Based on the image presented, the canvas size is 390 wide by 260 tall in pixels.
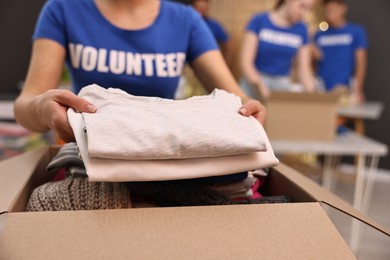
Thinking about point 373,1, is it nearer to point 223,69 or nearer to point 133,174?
point 223,69

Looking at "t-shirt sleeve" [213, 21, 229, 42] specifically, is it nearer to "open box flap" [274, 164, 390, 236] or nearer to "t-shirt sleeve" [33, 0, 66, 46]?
"t-shirt sleeve" [33, 0, 66, 46]

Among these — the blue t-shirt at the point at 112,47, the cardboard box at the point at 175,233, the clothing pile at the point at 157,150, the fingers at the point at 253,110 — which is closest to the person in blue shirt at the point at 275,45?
the blue t-shirt at the point at 112,47

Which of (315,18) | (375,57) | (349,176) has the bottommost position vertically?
(349,176)

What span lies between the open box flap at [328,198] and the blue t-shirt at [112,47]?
0.43 m

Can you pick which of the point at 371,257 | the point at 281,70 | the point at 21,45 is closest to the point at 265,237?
the point at 371,257

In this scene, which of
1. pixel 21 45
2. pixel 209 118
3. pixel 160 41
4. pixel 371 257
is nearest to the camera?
pixel 209 118

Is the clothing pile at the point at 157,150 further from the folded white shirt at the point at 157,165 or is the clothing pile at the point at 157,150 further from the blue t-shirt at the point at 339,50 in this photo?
the blue t-shirt at the point at 339,50

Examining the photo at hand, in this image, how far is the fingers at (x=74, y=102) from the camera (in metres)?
0.64

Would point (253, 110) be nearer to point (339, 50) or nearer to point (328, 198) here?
point (328, 198)

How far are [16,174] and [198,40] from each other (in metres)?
0.62

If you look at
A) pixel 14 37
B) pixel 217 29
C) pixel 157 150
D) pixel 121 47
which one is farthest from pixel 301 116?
pixel 14 37

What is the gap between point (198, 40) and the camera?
1.14 meters

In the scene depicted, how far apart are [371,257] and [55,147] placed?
1894mm

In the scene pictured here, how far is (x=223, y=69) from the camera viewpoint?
44.8 inches
